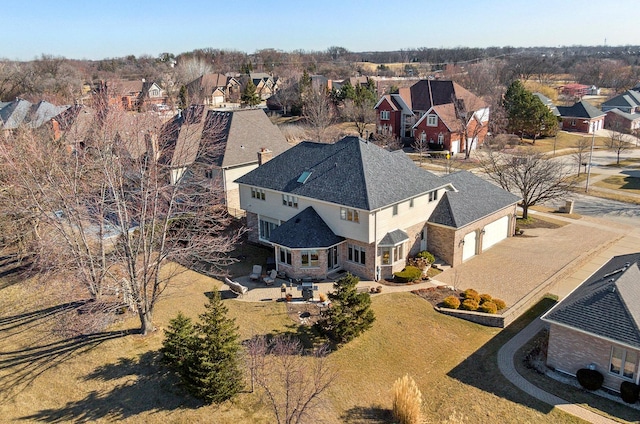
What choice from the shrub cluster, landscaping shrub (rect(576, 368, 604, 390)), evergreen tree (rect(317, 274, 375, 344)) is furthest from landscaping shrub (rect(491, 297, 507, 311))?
evergreen tree (rect(317, 274, 375, 344))

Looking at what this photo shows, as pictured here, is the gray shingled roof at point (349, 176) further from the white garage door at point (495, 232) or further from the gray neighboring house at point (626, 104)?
the gray neighboring house at point (626, 104)

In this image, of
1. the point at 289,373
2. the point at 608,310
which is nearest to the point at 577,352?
the point at 608,310

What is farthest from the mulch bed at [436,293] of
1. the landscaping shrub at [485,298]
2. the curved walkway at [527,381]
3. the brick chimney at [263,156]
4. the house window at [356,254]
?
the brick chimney at [263,156]

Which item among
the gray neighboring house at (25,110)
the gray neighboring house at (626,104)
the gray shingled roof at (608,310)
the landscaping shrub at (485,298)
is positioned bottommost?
the landscaping shrub at (485,298)

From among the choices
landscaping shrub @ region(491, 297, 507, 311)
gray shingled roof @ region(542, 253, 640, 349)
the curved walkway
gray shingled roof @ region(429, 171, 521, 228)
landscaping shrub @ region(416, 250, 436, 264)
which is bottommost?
the curved walkway

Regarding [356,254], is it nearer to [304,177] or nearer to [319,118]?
[304,177]

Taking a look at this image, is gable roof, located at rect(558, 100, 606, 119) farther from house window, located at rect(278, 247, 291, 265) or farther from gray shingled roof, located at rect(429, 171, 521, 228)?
house window, located at rect(278, 247, 291, 265)
